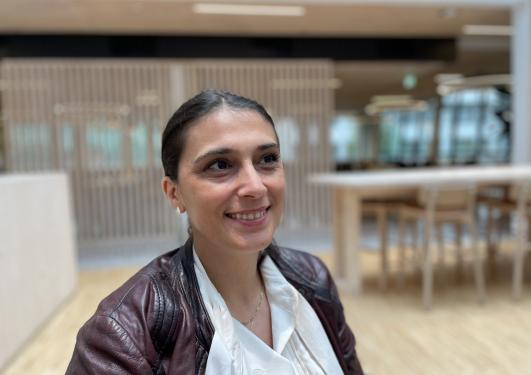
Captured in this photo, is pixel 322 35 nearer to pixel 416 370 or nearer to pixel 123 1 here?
pixel 123 1

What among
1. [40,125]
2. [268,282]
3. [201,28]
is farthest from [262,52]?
[268,282]

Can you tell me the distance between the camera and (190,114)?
90cm

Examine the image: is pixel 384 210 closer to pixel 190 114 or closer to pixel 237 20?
pixel 237 20

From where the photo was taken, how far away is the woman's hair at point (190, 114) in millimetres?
892

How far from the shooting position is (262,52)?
6188 mm

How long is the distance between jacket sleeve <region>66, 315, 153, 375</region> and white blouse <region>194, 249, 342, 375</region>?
5.5 inches

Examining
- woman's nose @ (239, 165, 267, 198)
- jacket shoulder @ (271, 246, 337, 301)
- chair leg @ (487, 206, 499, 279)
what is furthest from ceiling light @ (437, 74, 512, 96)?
woman's nose @ (239, 165, 267, 198)

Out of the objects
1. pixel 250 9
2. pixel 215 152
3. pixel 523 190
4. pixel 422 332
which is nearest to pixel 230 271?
pixel 215 152

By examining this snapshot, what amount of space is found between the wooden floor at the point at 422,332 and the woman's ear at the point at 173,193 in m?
1.67

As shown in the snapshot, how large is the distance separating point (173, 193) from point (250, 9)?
183 inches

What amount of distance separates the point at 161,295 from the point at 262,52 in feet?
18.9

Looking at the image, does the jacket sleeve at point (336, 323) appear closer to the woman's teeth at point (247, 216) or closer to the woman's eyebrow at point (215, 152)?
the woman's teeth at point (247, 216)

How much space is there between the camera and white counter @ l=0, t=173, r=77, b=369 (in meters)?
2.71

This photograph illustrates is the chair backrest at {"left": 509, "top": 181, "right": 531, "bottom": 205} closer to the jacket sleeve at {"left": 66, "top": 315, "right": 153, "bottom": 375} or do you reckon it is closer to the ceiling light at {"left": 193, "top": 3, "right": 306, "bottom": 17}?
the ceiling light at {"left": 193, "top": 3, "right": 306, "bottom": 17}
